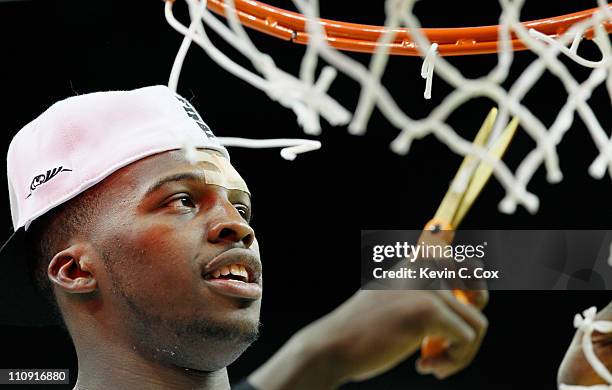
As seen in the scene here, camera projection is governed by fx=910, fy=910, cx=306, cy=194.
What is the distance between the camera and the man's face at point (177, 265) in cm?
96

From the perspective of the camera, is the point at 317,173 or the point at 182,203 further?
the point at 317,173

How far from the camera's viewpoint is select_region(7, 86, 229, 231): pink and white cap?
1.01 meters

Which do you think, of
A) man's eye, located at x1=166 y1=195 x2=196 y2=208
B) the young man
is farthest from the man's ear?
man's eye, located at x1=166 y1=195 x2=196 y2=208

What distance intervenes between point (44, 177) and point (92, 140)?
7cm

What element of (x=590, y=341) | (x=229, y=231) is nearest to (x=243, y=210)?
(x=229, y=231)

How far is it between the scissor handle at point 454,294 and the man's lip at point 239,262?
0.20 meters

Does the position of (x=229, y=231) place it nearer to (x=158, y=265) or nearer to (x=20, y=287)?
(x=158, y=265)

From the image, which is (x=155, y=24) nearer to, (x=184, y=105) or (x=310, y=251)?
(x=184, y=105)

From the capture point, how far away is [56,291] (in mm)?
1032

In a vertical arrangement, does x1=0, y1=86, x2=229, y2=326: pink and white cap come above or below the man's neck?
above

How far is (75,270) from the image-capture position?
1.01 m

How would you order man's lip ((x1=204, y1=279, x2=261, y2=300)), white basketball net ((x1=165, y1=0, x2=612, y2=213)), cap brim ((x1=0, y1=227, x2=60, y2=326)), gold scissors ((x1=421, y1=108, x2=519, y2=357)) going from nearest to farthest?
1. white basketball net ((x1=165, y1=0, x2=612, y2=213))
2. gold scissors ((x1=421, y1=108, x2=519, y2=357))
3. man's lip ((x1=204, y1=279, x2=261, y2=300))
4. cap brim ((x1=0, y1=227, x2=60, y2=326))

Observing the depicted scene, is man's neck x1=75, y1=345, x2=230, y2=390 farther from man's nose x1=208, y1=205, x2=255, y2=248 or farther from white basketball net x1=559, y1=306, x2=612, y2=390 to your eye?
white basketball net x1=559, y1=306, x2=612, y2=390

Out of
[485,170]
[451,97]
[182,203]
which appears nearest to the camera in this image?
[451,97]
